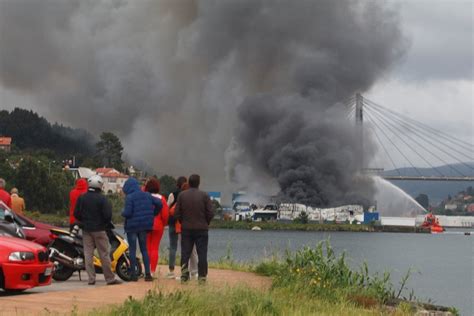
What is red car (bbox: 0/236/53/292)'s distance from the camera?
1362cm

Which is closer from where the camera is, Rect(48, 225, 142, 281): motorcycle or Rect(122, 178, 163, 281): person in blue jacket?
Rect(122, 178, 163, 281): person in blue jacket

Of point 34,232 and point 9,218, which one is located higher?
point 9,218

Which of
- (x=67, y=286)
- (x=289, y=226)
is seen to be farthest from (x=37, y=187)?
(x=67, y=286)

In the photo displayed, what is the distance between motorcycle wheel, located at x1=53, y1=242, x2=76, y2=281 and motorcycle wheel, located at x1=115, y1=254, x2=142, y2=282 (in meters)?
0.91

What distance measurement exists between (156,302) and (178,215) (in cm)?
447

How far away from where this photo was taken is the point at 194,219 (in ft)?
53.8

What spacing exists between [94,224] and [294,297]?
398cm

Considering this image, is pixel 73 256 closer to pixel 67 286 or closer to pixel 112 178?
pixel 67 286

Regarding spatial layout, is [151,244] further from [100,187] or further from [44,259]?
[44,259]

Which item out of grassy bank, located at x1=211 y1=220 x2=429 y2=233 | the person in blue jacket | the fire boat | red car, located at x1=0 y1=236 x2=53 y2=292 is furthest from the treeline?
the fire boat

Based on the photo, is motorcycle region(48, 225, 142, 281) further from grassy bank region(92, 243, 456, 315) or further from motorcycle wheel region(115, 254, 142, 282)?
grassy bank region(92, 243, 456, 315)

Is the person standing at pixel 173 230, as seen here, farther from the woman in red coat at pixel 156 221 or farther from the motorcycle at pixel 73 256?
the motorcycle at pixel 73 256

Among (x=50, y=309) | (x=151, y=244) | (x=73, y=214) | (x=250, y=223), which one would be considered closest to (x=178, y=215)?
(x=151, y=244)

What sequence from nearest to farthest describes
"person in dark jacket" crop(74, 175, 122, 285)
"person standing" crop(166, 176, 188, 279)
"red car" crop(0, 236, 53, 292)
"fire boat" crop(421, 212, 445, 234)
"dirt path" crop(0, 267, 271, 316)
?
"dirt path" crop(0, 267, 271, 316), "red car" crop(0, 236, 53, 292), "person in dark jacket" crop(74, 175, 122, 285), "person standing" crop(166, 176, 188, 279), "fire boat" crop(421, 212, 445, 234)
